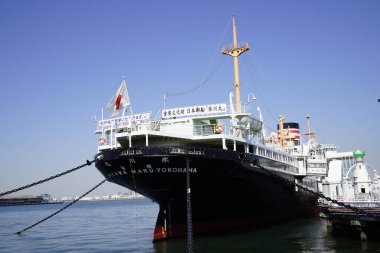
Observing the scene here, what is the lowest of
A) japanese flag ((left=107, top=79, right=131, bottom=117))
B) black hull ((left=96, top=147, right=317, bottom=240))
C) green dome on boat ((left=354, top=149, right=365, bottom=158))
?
black hull ((left=96, top=147, right=317, bottom=240))

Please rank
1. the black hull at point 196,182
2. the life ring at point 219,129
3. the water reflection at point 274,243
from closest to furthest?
the water reflection at point 274,243
the black hull at point 196,182
the life ring at point 219,129

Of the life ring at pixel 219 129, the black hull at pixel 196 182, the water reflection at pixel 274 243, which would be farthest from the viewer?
the life ring at pixel 219 129

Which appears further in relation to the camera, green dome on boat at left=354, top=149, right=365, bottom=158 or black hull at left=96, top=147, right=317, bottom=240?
green dome on boat at left=354, top=149, right=365, bottom=158

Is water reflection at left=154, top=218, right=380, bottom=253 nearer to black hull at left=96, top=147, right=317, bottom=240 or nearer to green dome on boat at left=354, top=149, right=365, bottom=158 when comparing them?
black hull at left=96, top=147, right=317, bottom=240

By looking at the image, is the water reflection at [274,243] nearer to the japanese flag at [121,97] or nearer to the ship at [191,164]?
the ship at [191,164]

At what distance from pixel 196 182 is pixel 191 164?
5.79 feet

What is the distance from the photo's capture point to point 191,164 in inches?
1002

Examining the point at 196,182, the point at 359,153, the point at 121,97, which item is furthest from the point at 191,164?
the point at 359,153

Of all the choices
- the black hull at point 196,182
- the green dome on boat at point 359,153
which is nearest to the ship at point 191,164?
the black hull at point 196,182

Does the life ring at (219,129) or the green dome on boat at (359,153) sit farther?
the green dome on boat at (359,153)

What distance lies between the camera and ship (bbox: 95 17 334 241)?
25297mm

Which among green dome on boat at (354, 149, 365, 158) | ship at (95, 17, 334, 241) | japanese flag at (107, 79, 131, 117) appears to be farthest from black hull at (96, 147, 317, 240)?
green dome on boat at (354, 149, 365, 158)

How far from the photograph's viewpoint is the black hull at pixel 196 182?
2516 centimetres

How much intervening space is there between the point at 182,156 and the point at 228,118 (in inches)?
252
